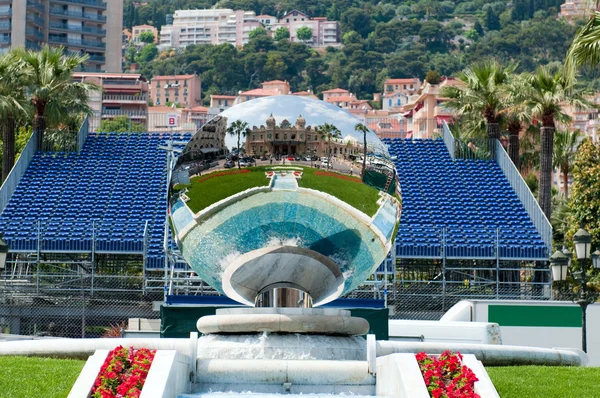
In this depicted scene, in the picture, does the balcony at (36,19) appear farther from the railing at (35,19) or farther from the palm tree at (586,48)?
the palm tree at (586,48)

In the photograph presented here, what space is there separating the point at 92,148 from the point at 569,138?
28.2 metres

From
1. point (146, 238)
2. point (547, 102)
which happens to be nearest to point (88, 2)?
point (547, 102)

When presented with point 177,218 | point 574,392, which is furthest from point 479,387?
point 177,218

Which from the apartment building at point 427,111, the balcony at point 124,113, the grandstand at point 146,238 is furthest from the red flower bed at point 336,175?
the balcony at point 124,113

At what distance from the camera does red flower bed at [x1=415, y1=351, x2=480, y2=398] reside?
1174cm

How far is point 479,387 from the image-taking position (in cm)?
1188

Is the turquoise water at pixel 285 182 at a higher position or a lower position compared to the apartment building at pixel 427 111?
lower

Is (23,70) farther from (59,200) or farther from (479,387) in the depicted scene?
(479,387)

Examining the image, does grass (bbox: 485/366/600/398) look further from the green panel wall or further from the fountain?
the green panel wall

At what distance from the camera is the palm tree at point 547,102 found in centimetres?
4006

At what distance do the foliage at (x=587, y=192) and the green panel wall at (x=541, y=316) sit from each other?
1771cm

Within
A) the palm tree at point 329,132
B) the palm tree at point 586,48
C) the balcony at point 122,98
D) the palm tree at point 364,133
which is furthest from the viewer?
the balcony at point 122,98

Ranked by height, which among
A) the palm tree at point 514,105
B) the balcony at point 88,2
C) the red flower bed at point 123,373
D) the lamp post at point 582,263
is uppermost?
the balcony at point 88,2

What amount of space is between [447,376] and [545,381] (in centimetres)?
179
